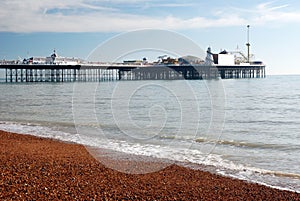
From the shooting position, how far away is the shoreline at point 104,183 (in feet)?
19.1

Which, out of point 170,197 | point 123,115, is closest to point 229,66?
point 123,115

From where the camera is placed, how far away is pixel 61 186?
6.11m

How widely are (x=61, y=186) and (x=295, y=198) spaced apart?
379cm

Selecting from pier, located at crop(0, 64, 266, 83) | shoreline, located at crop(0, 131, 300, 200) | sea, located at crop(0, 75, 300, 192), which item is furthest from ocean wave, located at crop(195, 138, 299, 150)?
pier, located at crop(0, 64, 266, 83)

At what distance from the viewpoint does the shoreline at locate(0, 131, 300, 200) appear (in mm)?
5816

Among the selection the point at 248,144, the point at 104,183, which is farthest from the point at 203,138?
the point at 104,183

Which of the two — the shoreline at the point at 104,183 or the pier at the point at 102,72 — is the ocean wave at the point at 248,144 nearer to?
the shoreline at the point at 104,183

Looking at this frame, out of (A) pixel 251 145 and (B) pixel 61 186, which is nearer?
(B) pixel 61 186

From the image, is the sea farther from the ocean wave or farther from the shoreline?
the shoreline

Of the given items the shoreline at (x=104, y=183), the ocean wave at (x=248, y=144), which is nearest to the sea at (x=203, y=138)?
the ocean wave at (x=248, y=144)

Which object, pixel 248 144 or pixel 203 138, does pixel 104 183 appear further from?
pixel 203 138

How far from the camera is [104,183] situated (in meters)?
6.50

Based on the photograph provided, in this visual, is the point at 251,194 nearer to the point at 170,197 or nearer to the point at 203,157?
the point at 170,197

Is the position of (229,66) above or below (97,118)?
above
